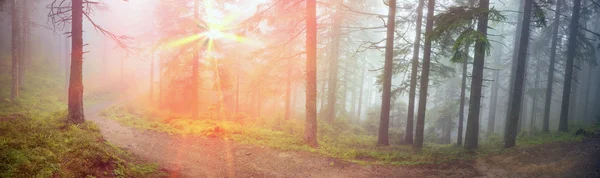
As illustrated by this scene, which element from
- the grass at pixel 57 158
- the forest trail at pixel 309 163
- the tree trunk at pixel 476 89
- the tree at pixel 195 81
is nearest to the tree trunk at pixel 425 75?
the tree trunk at pixel 476 89

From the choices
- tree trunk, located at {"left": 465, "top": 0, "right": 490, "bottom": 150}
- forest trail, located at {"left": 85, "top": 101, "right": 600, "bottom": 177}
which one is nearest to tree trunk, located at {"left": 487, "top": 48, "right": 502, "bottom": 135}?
Result: tree trunk, located at {"left": 465, "top": 0, "right": 490, "bottom": 150}

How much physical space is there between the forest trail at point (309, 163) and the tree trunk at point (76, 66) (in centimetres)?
156

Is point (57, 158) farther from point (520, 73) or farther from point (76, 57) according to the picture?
point (520, 73)

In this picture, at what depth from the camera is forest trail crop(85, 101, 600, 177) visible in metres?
8.52

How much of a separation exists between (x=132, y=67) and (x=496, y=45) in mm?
64942

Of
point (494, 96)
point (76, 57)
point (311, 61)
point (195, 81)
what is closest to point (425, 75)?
point (311, 61)

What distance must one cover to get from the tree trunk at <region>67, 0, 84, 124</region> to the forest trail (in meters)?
1.56

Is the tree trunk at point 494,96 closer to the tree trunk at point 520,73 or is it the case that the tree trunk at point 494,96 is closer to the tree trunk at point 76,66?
the tree trunk at point 520,73

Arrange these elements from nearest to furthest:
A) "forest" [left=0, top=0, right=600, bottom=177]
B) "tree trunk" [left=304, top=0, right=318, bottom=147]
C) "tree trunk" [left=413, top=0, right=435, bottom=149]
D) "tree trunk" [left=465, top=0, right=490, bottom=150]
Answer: "forest" [left=0, top=0, right=600, bottom=177] → "tree trunk" [left=304, top=0, right=318, bottom=147] → "tree trunk" [left=465, top=0, right=490, bottom=150] → "tree trunk" [left=413, top=0, right=435, bottom=149]

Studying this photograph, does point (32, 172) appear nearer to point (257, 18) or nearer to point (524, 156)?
point (257, 18)

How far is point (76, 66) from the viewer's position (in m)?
11.2

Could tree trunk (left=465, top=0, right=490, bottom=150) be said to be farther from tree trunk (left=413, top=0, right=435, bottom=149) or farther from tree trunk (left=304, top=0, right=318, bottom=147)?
tree trunk (left=304, top=0, right=318, bottom=147)

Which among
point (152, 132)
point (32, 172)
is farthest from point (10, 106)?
point (32, 172)

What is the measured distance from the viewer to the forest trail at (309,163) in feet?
28.0
